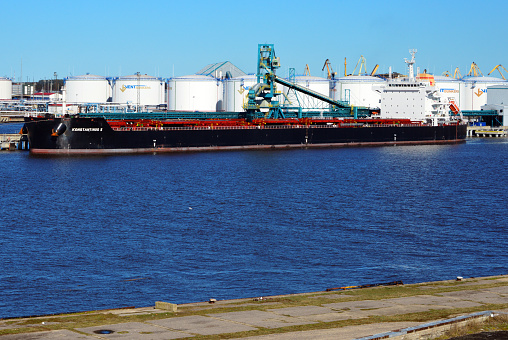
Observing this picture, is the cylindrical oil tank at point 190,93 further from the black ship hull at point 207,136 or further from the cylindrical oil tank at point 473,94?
the cylindrical oil tank at point 473,94

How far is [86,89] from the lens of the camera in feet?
438

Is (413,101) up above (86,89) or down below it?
below

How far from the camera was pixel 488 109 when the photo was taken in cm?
13275

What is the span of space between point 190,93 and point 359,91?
2903 cm

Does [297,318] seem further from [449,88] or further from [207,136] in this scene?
[449,88]

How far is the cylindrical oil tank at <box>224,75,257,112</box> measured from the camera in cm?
12356

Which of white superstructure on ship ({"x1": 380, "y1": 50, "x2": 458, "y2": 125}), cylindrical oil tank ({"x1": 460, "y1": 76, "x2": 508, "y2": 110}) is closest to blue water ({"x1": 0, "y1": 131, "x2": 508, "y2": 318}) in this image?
white superstructure on ship ({"x1": 380, "y1": 50, "x2": 458, "y2": 125})

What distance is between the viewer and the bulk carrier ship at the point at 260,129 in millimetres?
70875

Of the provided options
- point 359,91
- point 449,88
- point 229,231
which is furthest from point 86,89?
point 229,231

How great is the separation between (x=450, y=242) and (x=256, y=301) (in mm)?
14294

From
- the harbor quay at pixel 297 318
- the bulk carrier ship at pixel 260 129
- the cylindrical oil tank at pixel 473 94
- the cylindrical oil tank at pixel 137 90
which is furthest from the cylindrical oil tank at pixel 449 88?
the harbor quay at pixel 297 318

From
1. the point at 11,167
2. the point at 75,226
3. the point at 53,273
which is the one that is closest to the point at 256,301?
the point at 53,273

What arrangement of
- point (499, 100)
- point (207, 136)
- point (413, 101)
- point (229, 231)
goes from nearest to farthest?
point (229, 231) → point (207, 136) → point (413, 101) → point (499, 100)

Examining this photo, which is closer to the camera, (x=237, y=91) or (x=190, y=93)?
(x=237, y=91)
